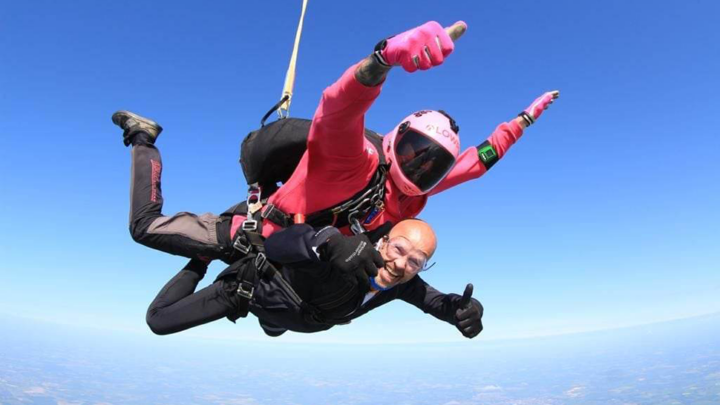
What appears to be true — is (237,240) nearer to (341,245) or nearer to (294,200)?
(294,200)

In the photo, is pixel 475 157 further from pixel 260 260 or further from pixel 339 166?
pixel 260 260

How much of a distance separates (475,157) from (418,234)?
1.07 meters

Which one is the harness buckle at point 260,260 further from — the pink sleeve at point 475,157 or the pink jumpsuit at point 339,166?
the pink sleeve at point 475,157

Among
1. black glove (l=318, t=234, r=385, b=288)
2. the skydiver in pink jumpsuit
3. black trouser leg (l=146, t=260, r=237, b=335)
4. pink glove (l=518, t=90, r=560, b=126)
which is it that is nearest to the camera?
the skydiver in pink jumpsuit

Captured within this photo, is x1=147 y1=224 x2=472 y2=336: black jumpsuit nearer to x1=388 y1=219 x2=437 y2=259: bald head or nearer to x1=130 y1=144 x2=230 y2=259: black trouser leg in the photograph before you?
x1=130 y1=144 x2=230 y2=259: black trouser leg

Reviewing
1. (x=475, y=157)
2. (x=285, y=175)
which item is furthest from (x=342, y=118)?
(x=475, y=157)

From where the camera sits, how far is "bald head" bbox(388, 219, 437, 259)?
2.65 meters

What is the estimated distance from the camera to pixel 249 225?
270cm

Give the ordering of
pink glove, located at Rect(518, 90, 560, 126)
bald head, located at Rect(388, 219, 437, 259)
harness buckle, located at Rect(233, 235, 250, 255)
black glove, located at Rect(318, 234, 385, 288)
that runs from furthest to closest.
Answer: pink glove, located at Rect(518, 90, 560, 126)
harness buckle, located at Rect(233, 235, 250, 255)
bald head, located at Rect(388, 219, 437, 259)
black glove, located at Rect(318, 234, 385, 288)

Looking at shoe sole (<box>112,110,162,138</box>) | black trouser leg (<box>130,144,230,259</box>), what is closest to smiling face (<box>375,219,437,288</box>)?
black trouser leg (<box>130,144,230,259</box>)

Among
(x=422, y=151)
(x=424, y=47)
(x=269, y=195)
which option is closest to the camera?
(x=424, y=47)

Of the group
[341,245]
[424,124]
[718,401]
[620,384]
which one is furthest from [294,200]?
[620,384]

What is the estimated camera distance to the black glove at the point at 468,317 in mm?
3227

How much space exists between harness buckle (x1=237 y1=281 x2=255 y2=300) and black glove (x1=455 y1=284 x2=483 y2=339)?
1.54 metres
